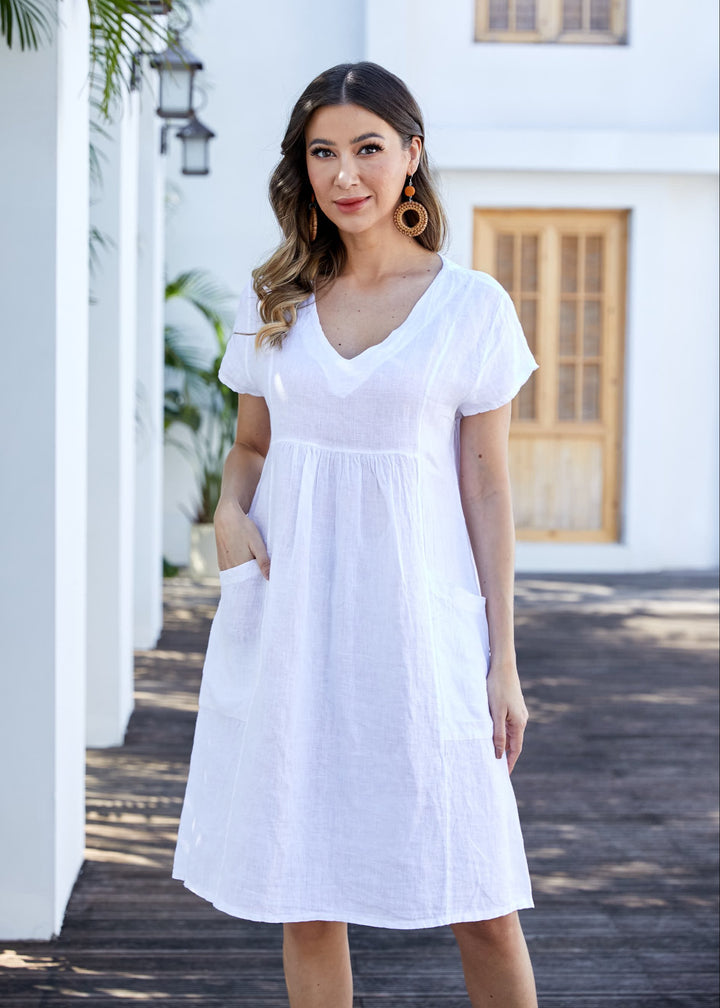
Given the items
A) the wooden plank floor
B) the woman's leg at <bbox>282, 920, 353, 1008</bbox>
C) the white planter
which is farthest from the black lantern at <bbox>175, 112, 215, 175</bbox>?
the woman's leg at <bbox>282, 920, 353, 1008</bbox>

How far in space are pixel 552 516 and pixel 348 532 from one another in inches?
304

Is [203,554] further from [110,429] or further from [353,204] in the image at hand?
[353,204]

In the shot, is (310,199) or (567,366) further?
(567,366)

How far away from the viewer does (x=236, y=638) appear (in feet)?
5.82

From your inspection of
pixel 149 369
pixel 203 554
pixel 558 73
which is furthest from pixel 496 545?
pixel 558 73

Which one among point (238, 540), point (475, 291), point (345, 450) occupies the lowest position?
point (238, 540)

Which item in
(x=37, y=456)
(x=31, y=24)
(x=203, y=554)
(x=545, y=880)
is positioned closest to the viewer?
(x=31, y=24)

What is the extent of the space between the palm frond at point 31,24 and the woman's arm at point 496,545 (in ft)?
4.41

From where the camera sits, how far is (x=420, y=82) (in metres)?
9.19

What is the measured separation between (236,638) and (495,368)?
20.4 inches

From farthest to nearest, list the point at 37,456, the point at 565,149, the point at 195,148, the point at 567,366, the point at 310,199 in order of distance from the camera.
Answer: the point at 567,366
the point at 565,149
the point at 195,148
the point at 37,456
the point at 310,199

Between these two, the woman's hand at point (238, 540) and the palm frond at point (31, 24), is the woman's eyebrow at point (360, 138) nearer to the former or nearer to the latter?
the woman's hand at point (238, 540)

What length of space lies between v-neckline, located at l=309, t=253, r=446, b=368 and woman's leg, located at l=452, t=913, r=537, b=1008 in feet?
2.55

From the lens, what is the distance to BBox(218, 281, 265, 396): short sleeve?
1.80m
